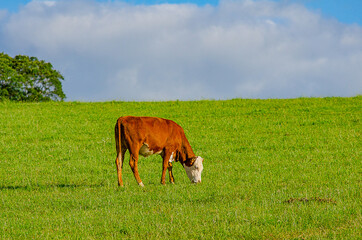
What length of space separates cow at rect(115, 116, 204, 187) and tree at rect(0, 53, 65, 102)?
43132 millimetres

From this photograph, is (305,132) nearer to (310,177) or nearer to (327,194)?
(310,177)

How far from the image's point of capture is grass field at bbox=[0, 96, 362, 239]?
31.0 ft

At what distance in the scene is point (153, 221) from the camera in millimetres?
9750

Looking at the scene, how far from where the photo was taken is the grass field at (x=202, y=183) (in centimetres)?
944

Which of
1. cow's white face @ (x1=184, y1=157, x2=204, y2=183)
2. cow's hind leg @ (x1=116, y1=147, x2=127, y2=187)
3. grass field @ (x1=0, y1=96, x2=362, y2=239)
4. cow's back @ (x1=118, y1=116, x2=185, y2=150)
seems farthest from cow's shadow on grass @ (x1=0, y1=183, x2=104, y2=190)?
cow's white face @ (x1=184, y1=157, x2=204, y2=183)

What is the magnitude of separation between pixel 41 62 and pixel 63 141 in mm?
37274

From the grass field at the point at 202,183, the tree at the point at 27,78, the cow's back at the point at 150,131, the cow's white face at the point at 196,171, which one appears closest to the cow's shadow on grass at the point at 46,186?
the grass field at the point at 202,183

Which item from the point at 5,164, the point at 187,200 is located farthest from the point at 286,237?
the point at 5,164

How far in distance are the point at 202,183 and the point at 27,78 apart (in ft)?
157

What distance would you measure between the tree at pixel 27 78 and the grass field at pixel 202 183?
1937 centimetres

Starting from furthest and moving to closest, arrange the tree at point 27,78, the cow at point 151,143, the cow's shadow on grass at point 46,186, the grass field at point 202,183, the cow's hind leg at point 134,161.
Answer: the tree at point 27,78, the cow's shadow on grass at point 46,186, the cow at point 151,143, the cow's hind leg at point 134,161, the grass field at point 202,183

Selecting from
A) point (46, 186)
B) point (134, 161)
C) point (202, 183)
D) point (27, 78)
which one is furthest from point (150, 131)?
point (27, 78)

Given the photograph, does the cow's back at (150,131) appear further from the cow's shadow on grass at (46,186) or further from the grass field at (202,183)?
the cow's shadow on grass at (46,186)

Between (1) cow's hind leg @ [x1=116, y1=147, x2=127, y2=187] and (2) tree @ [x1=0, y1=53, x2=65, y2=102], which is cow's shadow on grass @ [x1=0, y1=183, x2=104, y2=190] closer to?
(1) cow's hind leg @ [x1=116, y1=147, x2=127, y2=187]
